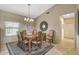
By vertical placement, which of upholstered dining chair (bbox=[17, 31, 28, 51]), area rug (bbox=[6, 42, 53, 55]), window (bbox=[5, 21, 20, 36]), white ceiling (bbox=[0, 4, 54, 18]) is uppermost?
white ceiling (bbox=[0, 4, 54, 18])

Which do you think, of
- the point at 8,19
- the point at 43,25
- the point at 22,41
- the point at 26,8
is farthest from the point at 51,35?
the point at 8,19

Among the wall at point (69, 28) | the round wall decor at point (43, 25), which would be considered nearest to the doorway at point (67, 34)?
the wall at point (69, 28)

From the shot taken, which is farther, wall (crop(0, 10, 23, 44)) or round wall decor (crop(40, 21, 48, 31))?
round wall decor (crop(40, 21, 48, 31))

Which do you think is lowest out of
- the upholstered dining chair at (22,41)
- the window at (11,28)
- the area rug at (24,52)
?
the area rug at (24,52)

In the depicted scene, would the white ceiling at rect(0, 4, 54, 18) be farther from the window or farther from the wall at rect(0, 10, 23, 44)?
the window

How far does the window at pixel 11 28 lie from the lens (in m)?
1.94

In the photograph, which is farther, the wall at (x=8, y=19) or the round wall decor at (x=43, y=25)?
the round wall decor at (x=43, y=25)

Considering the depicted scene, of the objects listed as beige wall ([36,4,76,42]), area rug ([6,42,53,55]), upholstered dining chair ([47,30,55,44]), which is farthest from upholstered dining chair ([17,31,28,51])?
upholstered dining chair ([47,30,55,44])

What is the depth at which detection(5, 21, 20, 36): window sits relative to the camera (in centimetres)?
194

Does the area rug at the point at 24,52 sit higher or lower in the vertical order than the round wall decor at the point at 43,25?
lower

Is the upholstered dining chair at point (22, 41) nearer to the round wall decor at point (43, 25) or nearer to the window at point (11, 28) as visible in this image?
the window at point (11, 28)

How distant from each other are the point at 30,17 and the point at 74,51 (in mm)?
1075
